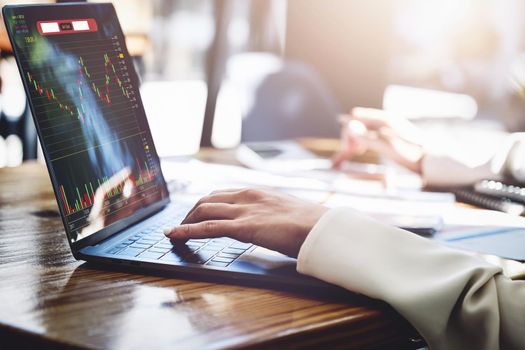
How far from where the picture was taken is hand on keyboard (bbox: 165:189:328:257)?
80 cm

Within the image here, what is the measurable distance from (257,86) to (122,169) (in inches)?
61.0

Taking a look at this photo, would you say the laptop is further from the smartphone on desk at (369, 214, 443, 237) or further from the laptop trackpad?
the smartphone on desk at (369, 214, 443, 237)

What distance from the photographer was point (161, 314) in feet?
2.15

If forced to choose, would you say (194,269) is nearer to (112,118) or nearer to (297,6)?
(112,118)

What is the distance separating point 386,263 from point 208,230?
23cm

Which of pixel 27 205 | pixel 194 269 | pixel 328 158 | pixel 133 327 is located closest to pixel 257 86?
pixel 328 158

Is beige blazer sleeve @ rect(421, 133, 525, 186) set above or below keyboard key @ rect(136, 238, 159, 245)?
below

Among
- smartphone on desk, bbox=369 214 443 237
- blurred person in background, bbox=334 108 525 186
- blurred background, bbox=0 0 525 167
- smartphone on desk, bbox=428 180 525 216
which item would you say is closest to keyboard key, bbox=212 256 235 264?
smartphone on desk, bbox=369 214 443 237

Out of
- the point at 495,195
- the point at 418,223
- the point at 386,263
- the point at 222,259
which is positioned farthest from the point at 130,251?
the point at 495,195

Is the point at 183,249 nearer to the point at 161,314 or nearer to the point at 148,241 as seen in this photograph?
the point at 148,241

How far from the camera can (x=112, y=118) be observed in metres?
0.96

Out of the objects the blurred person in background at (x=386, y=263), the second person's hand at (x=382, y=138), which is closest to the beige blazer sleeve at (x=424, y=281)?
the blurred person in background at (x=386, y=263)

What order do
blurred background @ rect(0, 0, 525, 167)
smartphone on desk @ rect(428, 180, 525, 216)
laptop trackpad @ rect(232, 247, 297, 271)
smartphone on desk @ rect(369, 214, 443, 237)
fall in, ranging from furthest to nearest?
blurred background @ rect(0, 0, 525, 167) < smartphone on desk @ rect(428, 180, 525, 216) < smartphone on desk @ rect(369, 214, 443, 237) < laptop trackpad @ rect(232, 247, 297, 271)

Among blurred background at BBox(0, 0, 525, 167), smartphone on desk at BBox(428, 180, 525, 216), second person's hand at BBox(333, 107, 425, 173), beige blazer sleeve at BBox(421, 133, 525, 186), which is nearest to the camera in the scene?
smartphone on desk at BBox(428, 180, 525, 216)
